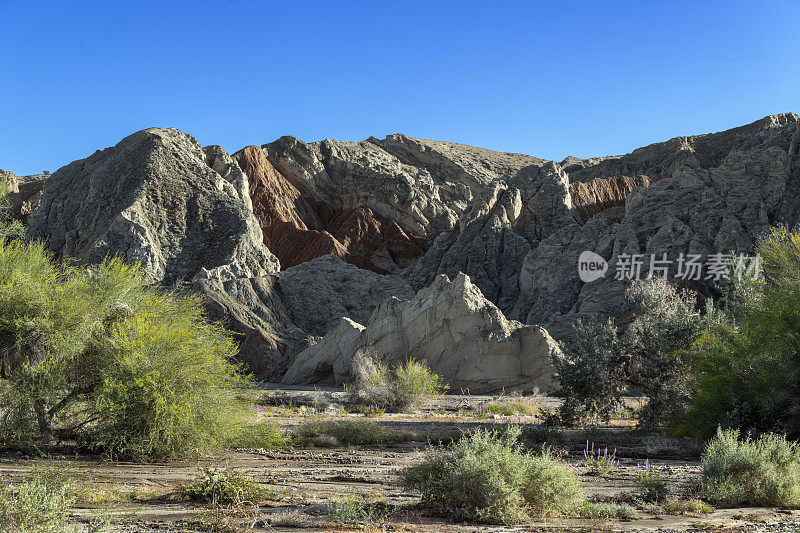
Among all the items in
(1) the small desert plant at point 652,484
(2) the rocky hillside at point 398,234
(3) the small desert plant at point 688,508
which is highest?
(2) the rocky hillside at point 398,234

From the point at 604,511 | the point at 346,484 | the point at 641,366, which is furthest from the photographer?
the point at 641,366

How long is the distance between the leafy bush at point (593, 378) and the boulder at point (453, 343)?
1381 cm

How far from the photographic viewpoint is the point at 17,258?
610 inches

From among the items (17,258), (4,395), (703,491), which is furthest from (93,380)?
(703,491)

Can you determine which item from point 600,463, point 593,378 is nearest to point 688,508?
point 600,463

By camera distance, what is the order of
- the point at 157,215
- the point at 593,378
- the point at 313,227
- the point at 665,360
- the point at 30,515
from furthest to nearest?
the point at 313,227 < the point at 157,215 < the point at 593,378 < the point at 665,360 < the point at 30,515

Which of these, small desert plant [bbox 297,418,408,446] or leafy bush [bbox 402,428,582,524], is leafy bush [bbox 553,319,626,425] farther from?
leafy bush [bbox 402,428,582,524]

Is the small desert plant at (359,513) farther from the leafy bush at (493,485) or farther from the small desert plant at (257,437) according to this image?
the small desert plant at (257,437)

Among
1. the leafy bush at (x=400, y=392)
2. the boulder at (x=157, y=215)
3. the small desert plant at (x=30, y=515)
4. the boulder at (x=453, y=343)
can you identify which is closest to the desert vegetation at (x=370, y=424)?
the small desert plant at (x=30, y=515)

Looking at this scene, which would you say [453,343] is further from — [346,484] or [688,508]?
[688,508]

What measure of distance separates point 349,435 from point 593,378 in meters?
8.63

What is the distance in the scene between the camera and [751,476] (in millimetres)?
10906

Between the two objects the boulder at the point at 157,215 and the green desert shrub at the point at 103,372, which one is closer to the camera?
the green desert shrub at the point at 103,372

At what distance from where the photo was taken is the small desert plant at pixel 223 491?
32.5ft
